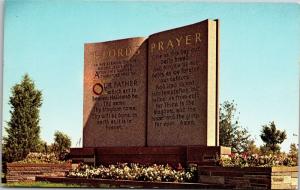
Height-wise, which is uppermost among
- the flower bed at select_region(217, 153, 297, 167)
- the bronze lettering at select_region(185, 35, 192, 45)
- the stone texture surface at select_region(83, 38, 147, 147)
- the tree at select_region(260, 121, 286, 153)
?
the bronze lettering at select_region(185, 35, 192, 45)

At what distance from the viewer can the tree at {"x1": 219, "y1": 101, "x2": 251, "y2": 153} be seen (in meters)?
8.95

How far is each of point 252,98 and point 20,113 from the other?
3275 mm

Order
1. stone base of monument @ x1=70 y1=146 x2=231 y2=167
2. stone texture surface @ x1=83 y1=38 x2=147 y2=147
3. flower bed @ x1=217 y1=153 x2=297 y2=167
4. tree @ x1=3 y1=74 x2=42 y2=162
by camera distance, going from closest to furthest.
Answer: flower bed @ x1=217 y1=153 x2=297 y2=167, stone base of monument @ x1=70 y1=146 x2=231 y2=167, tree @ x1=3 y1=74 x2=42 y2=162, stone texture surface @ x1=83 y1=38 x2=147 y2=147

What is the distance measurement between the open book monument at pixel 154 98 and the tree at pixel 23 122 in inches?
29.9

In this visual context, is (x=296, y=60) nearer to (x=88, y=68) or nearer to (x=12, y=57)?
(x=88, y=68)

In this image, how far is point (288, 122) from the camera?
8766 millimetres

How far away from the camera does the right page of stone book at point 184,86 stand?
29.9 ft

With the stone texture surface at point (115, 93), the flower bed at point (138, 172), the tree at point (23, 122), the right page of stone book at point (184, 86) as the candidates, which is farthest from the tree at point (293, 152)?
the tree at point (23, 122)

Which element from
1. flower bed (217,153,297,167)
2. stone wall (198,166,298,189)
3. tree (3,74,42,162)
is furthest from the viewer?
tree (3,74,42,162)

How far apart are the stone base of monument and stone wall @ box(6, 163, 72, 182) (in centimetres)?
30

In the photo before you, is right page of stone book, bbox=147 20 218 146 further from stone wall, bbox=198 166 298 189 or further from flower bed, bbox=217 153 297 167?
stone wall, bbox=198 166 298 189

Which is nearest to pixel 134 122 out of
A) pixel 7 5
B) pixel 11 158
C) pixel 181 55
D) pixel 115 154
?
pixel 115 154

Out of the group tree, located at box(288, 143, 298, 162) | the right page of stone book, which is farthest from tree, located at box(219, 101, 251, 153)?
tree, located at box(288, 143, 298, 162)

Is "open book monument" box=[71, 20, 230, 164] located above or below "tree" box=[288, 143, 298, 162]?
above
